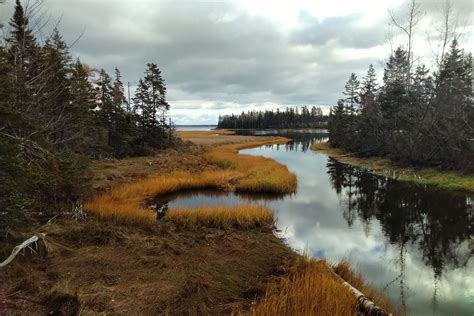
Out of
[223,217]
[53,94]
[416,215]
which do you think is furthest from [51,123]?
[416,215]

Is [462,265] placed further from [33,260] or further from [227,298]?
[33,260]

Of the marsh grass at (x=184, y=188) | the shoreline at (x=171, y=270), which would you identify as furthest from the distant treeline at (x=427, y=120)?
the shoreline at (x=171, y=270)

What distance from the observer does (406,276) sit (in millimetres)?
8891

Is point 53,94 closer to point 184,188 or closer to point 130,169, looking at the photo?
point 184,188

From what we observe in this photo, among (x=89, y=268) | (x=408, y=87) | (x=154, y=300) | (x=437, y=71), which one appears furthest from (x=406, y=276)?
(x=408, y=87)

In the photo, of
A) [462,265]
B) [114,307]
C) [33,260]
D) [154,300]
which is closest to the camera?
[114,307]

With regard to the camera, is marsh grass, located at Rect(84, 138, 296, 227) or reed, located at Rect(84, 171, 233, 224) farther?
marsh grass, located at Rect(84, 138, 296, 227)

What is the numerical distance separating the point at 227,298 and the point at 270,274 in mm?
1722

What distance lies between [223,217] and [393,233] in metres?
7.62

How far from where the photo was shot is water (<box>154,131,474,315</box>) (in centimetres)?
808

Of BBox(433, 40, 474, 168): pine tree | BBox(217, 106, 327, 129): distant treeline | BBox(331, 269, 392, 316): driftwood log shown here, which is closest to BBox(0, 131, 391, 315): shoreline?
BBox(331, 269, 392, 316): driftwood log

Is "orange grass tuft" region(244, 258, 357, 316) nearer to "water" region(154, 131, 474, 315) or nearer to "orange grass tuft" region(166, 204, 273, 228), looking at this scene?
"water" region(154, 131, 474, 315)

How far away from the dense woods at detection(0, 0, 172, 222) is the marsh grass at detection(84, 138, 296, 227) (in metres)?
1.77

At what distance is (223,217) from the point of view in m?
12.0
